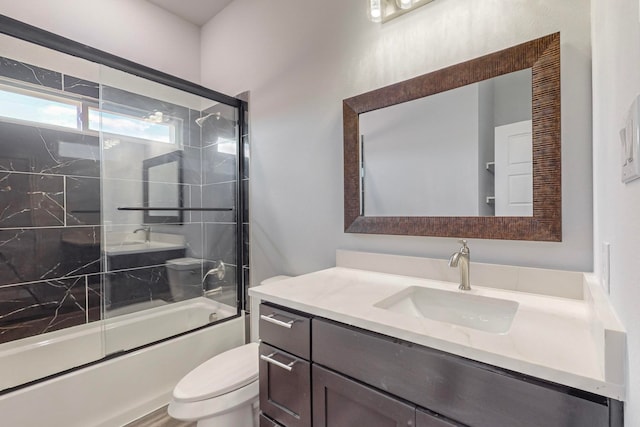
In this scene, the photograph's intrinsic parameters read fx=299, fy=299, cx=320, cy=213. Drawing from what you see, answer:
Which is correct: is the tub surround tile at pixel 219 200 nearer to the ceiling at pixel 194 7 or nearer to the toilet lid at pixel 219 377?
the toilet lid at pixel 219 377

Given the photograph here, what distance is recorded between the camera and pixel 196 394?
128cm

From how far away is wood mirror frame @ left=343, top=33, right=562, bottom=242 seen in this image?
1.09 m

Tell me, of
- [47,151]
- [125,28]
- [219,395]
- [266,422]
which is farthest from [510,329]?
[125,28]

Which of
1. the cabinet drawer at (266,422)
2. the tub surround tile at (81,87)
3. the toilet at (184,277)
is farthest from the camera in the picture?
the toilet at (184,277)

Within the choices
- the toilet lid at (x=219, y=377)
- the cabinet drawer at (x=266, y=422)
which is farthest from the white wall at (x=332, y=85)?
the cabinet drawer at (x=266, y=422)

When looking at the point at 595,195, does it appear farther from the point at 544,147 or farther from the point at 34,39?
the point at 34,39

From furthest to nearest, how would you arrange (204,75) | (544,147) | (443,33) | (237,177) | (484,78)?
(204,75) → (237,177) → (443,33) → (484,78) → (544,147)

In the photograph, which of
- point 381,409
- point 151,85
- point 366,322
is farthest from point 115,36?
point 381,409

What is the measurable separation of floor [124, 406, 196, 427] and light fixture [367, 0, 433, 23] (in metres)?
2.41

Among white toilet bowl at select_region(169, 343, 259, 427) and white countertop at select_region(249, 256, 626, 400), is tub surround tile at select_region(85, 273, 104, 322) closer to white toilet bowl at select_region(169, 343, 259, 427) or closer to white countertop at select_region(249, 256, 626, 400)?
white toilet bowl at select_region(169, 343, 259, 427)

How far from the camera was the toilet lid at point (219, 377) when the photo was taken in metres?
1.29

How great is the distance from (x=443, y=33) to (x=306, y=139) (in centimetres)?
92

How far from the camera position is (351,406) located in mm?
926

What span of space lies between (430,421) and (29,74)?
9.13 feet
